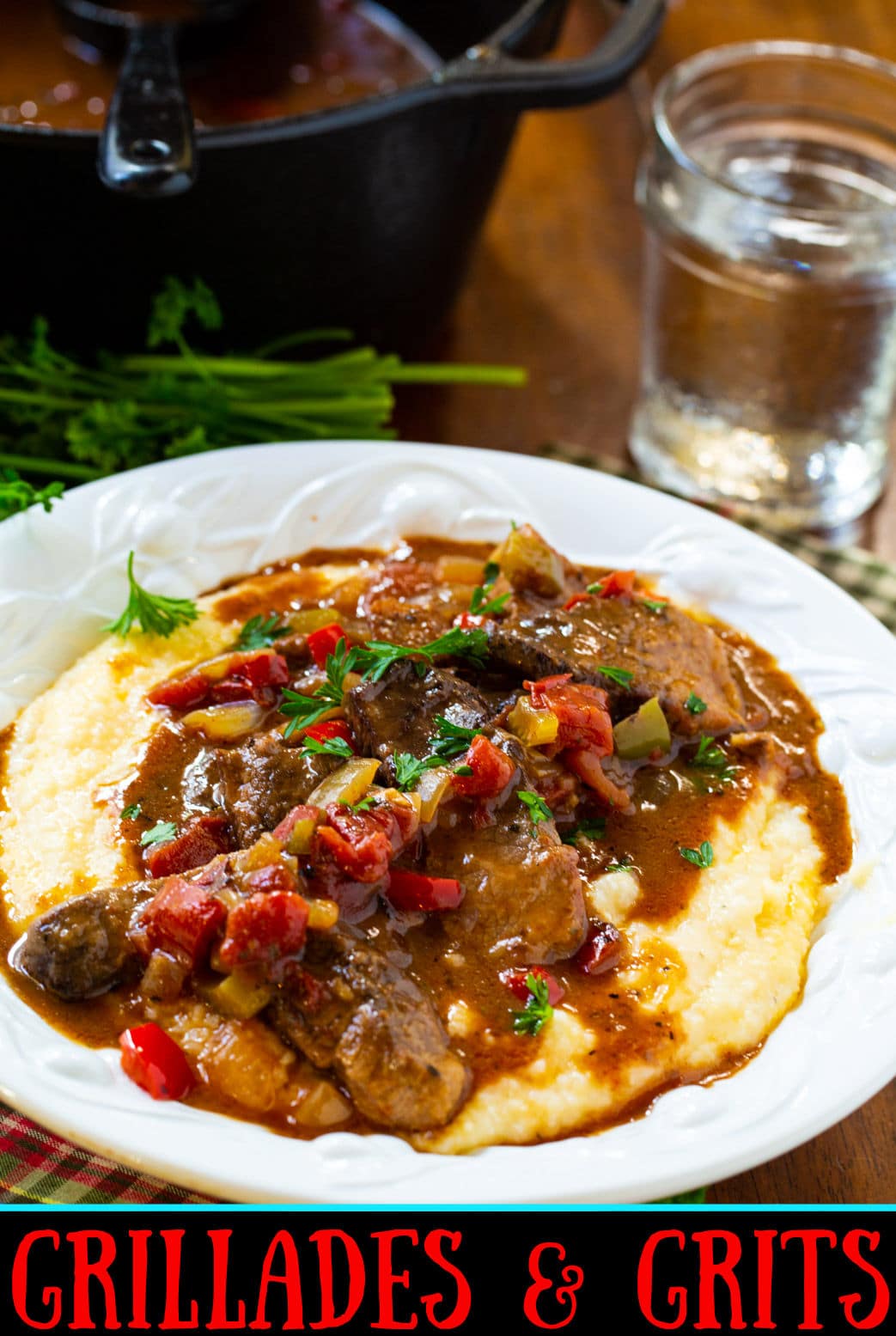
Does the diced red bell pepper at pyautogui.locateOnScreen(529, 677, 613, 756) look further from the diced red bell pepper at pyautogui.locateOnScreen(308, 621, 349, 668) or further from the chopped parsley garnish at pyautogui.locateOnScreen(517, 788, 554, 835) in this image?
the diced red bell pepper at pyautogui.locateOnScreen(308, 621, 349, 668)

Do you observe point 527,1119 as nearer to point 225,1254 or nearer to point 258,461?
point 225,1254

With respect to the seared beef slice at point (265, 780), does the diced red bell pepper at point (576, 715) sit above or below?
above

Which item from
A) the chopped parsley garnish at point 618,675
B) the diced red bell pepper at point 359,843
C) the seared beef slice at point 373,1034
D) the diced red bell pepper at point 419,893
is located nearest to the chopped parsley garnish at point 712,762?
the chopped parsley garnish at point 618,675

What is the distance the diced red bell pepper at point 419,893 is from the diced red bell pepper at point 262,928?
13.8 inches

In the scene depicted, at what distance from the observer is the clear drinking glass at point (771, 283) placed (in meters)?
5.95

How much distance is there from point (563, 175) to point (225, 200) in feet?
12.5

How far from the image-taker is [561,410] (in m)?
7.12

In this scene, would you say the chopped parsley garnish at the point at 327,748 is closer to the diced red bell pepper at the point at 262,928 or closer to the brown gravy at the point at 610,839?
the brown gravy at the point at 610,839

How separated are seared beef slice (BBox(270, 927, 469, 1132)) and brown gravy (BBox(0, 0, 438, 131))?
13.4ft

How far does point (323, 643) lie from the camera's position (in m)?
4.59

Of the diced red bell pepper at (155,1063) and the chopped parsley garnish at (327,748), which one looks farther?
the chopped parsley garnish at (327,748)

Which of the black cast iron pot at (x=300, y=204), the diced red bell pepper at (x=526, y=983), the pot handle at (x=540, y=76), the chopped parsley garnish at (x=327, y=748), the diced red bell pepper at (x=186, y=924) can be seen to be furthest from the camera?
the pot handle at (x=540, y=76)

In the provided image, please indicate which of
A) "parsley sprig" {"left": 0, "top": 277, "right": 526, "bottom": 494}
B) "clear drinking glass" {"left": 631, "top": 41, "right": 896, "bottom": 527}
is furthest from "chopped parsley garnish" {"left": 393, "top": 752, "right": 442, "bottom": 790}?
"clear drinking glass" {"left": 631, "top": 41, "right": 896, "bottom": 527}

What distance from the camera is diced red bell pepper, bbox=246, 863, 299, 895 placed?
141 inches
